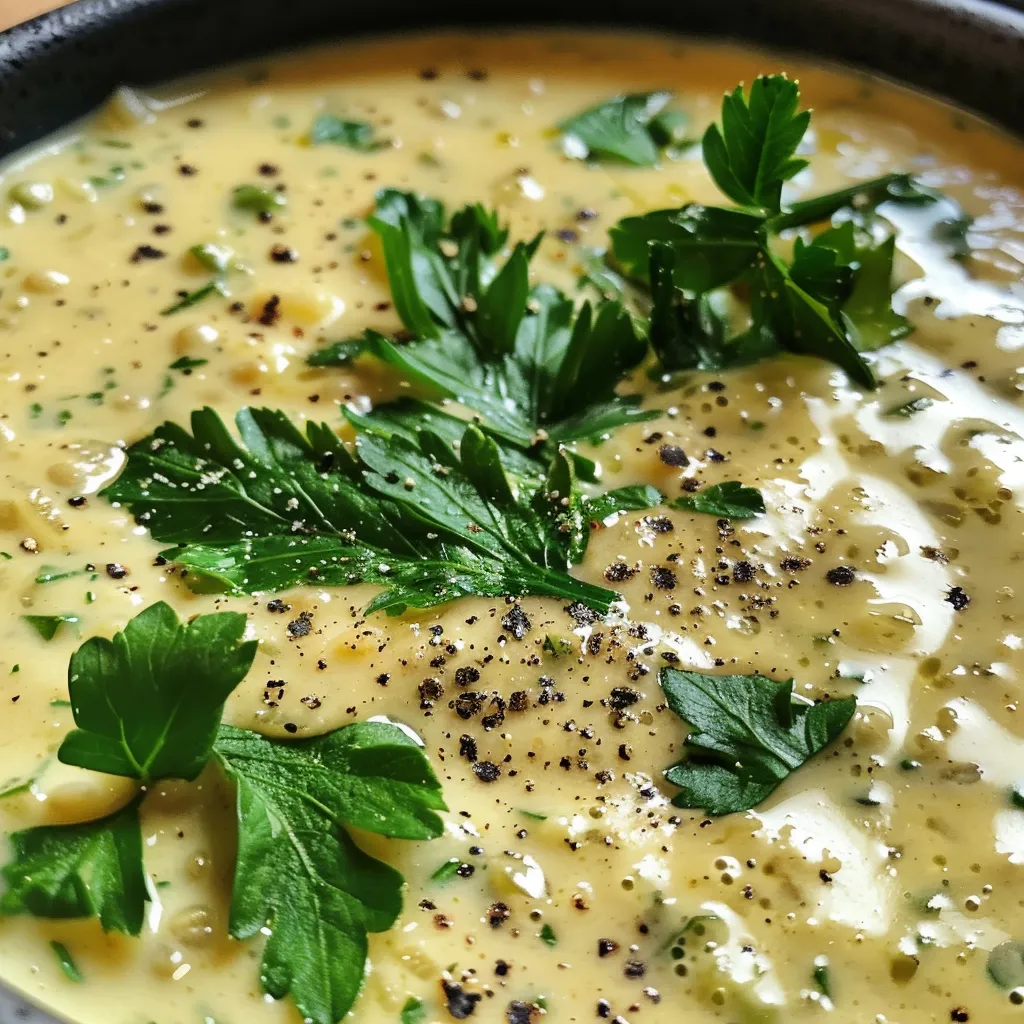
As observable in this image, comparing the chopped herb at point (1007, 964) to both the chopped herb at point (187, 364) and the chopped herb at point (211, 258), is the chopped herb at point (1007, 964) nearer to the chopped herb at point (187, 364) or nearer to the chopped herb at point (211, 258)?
the chopped herb at point (187, 364)

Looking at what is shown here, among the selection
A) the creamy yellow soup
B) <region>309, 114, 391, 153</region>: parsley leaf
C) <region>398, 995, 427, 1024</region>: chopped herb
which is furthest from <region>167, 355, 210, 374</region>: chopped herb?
<region>398, 995, 427, 1024</region>: chopped herb

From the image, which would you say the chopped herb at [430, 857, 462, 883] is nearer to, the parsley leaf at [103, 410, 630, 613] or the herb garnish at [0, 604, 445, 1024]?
the herb garnish at [0, 604, 445, 1024]

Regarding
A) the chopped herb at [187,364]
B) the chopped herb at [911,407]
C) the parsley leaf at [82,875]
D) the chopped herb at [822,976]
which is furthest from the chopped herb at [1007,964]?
the chopped herb at [187,364]

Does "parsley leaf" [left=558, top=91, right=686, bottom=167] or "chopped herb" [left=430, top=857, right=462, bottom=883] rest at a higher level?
→ "parsley leaf" [left=558, top=91, right=686, bottom=167]

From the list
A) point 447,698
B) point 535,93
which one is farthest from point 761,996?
point 535,93

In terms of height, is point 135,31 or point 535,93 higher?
point 135,31

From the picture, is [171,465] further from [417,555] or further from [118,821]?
[118,821]
